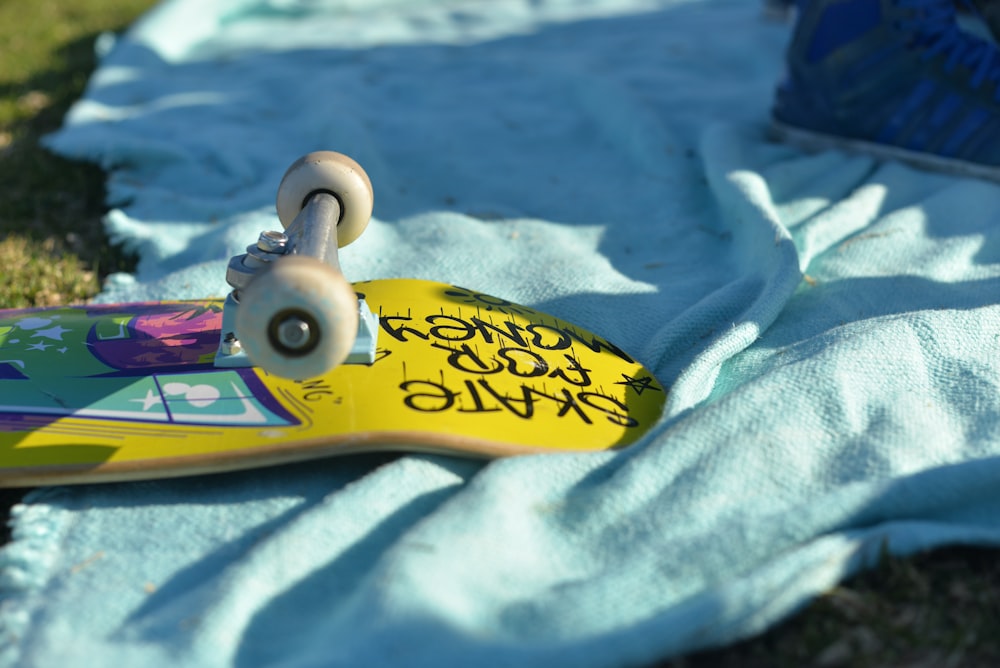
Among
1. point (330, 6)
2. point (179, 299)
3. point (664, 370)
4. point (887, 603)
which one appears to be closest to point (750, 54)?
point (330, 6)

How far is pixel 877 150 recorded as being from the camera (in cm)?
227

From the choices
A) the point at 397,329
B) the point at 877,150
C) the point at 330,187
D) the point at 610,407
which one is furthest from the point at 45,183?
the point at 877,150

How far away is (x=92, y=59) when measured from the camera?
3.28 metres

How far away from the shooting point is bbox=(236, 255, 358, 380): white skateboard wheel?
107cm

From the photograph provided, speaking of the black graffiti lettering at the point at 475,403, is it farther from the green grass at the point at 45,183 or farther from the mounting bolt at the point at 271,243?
the green grass at the point at 45,183

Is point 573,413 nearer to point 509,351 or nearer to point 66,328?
point 509,351

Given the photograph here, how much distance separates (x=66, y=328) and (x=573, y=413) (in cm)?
81

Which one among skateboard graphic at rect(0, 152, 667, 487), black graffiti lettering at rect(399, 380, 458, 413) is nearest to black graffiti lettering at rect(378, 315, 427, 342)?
skateboard graphic at rect(0, 152, 667, 487)

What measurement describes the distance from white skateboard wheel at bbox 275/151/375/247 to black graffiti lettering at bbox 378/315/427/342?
17 centimetres

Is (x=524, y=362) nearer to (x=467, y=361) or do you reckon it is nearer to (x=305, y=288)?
(x=467, y=361)

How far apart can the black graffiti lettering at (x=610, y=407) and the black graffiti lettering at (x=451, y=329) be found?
0.69 feet

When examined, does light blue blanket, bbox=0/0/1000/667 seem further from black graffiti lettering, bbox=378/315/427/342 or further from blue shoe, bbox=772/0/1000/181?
black graffiti lettering, bbox=378/315/427/342

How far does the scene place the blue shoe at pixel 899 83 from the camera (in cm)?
209

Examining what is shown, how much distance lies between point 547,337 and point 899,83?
1.22m
